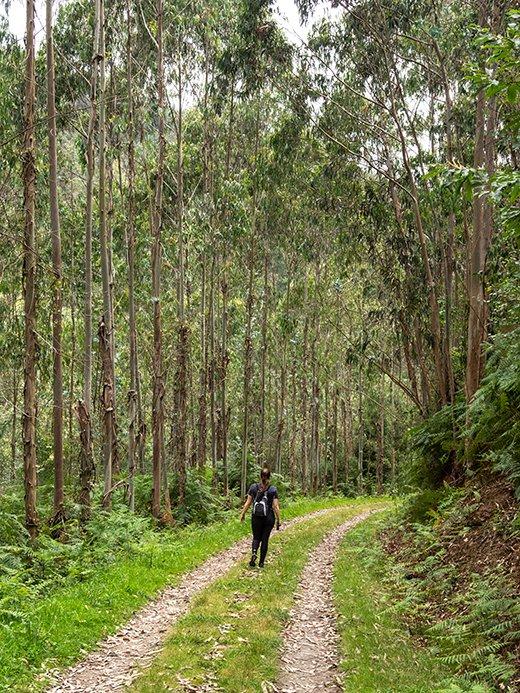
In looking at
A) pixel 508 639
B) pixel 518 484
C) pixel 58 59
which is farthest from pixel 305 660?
pixel 58 59

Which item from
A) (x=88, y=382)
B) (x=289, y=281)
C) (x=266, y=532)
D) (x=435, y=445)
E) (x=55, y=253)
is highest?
(x=289, y=281)

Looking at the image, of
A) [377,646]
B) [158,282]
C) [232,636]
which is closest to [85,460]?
[158,282]

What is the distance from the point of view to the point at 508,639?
610 cm

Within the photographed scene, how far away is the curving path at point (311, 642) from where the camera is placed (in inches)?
233

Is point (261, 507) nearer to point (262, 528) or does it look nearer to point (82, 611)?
point (262, 528)

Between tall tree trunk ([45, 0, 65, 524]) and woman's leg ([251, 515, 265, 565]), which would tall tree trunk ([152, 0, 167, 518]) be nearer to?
tall tree trunk ([45, 0, 65, 524])

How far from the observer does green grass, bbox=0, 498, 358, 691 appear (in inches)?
235

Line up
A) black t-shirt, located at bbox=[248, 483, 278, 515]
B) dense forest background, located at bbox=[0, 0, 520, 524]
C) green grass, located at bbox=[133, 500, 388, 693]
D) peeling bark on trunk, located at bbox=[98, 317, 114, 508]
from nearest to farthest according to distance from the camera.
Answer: green grass, located at bbox=[133, 500, 388, 693], black t-shirt, located at bbox=[248, 483, 278, 515], dense forest background, located at bbox=[0, 0, 520, 524], peeling bark on trunk, located at bbox=[98, 317, 114, 508]

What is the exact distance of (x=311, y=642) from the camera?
709 centimetres

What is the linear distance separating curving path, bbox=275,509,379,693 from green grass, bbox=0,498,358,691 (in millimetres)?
2169

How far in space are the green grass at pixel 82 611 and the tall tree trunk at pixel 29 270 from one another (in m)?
2.42

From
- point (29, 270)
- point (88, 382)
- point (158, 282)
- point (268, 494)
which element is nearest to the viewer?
point (268, 494)

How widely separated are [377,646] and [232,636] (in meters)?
1.59

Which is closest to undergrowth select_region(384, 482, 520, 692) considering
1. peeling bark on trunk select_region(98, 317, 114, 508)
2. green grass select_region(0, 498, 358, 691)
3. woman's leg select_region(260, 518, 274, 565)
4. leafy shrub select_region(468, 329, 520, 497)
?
leafy shrub select_region(468, 329, 520, 497)
